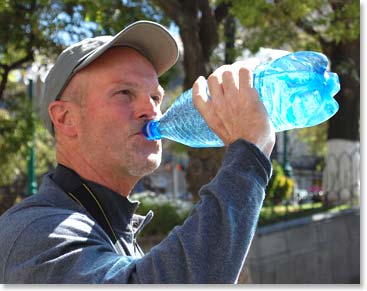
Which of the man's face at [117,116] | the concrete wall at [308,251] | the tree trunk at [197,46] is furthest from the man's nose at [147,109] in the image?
the concrete wall at [308,251]

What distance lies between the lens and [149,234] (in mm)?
6246

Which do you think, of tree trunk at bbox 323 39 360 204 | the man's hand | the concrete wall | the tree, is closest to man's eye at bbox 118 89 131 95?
the man's hand

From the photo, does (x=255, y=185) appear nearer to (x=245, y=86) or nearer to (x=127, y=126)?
(x=245, y=86)

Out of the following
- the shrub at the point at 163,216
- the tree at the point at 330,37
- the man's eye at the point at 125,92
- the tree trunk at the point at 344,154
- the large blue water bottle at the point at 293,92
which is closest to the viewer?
the large blue water bottle at the point at 293,92

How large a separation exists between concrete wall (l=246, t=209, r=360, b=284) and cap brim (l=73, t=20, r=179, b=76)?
4.10 m

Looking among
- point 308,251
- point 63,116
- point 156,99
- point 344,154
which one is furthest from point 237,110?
point 344,154

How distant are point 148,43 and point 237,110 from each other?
1.78 ft

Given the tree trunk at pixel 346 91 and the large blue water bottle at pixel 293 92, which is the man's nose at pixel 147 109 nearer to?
the large blue water bottle at pixel 293 92

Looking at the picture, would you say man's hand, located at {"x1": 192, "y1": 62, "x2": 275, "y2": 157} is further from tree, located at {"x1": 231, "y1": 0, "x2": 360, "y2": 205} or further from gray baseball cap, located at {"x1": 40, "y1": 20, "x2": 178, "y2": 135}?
tree, located at {"x1": 231, "y1": 0, "x2": 360, "y2": 205}

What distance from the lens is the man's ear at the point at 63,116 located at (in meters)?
1.53

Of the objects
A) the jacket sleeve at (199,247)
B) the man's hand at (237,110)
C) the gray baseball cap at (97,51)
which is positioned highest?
the gray baseball cap at (97,51)

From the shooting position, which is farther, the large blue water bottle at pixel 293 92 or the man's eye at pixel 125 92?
the man's eye at pixel 125 92

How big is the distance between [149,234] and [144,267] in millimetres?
5227

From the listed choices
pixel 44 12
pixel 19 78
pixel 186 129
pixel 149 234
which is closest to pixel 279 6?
pixel 44 12
